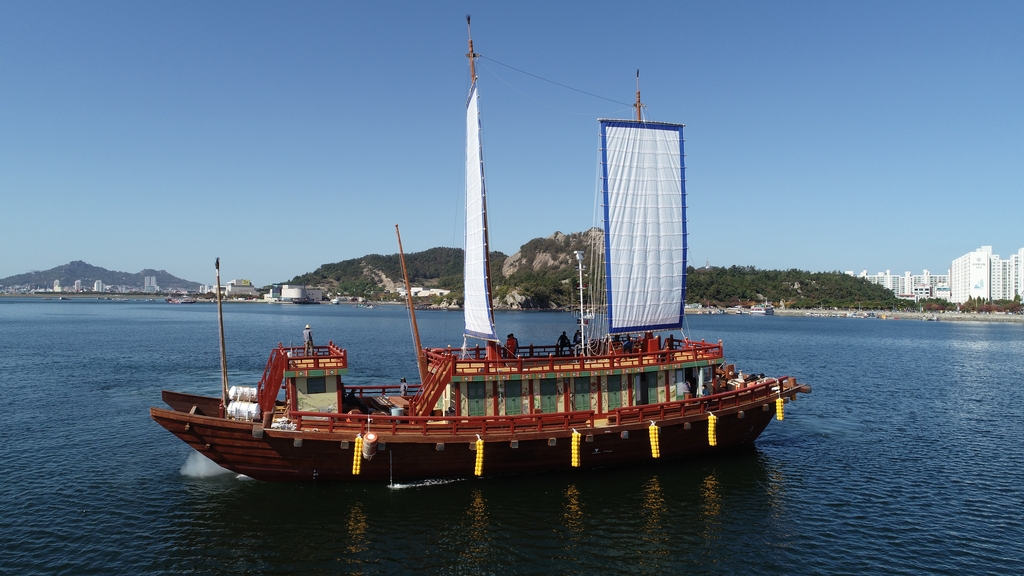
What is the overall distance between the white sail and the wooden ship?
0.07 metres

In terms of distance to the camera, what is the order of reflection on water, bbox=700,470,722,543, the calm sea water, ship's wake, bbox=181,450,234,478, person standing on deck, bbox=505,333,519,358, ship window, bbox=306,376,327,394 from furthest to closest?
1. person standing on deck, bbox=505,333,519,358
2. ship's wake, bbox=181,450,234,478
3. ship window, bbox=306,376,327,394
4. reflection on water, bbox=700,470,722,543
5. the calm sea water

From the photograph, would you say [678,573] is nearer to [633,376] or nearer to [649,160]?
[633,376]

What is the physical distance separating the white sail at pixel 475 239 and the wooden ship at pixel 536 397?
0.07 m

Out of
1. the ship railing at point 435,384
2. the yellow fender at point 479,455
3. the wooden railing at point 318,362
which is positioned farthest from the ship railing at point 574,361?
the wooden railing at point 318,362

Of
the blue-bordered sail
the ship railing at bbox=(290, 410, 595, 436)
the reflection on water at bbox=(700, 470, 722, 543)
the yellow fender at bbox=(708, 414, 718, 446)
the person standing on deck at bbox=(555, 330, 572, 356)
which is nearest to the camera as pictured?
the reflection on water at bbox=(700, 470, 722, 543)

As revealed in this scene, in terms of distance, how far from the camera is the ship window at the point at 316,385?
63.4 ft

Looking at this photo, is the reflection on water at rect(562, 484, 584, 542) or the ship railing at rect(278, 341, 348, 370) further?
the ship railing at rect(278, 341, 348, 370)

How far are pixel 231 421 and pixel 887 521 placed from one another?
19912 mm

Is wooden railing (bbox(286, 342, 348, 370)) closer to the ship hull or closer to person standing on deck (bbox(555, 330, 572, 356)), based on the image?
the ship hull

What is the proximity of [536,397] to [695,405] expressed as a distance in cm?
597

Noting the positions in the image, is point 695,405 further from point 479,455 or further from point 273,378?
point 273,378

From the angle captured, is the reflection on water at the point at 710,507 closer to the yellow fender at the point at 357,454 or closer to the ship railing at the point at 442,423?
A: the ship railing at the point at 442,423

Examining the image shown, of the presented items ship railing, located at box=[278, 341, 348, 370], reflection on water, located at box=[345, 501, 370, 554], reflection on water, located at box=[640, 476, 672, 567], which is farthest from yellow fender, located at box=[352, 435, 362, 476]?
reflection on water, located at box=[640, 476, 672, 567]

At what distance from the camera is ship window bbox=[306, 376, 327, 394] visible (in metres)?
19.3
